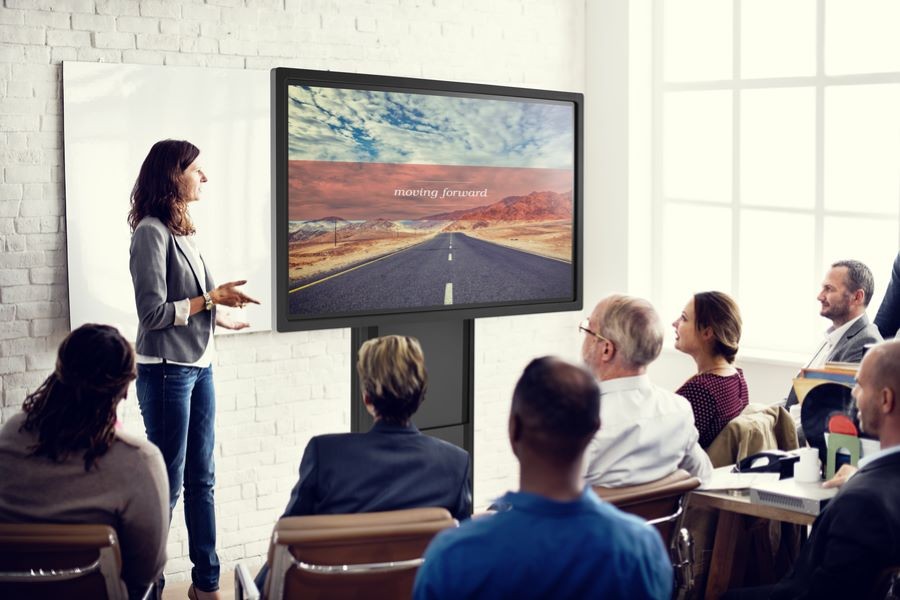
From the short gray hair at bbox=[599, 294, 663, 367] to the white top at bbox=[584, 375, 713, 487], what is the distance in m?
0.07

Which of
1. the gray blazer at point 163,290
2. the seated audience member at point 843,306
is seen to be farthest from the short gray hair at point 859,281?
the gray blazer at point 163,290

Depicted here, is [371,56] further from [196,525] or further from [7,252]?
[196,525]

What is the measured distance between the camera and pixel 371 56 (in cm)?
531

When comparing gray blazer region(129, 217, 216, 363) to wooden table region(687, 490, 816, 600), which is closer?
wooden table region(687, 490, 816, 600)

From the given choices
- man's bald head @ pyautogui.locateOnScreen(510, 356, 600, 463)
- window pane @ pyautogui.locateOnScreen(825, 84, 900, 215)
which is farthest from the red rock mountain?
man's bald head @ pyautogui.locateOnScreen(510, 356, 600, 463)

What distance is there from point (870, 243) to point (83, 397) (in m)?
4.09

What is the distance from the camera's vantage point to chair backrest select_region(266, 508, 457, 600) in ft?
7.87

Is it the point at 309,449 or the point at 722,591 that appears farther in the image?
the point at 722,591

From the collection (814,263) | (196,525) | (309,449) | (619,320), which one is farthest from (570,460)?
(814,263)

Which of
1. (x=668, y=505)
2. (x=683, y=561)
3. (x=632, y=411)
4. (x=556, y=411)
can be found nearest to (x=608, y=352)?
(x=632, y=411)

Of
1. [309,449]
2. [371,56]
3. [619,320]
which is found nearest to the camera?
[309,449]

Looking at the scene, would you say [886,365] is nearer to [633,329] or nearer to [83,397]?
[633,329]

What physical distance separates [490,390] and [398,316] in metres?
1.70

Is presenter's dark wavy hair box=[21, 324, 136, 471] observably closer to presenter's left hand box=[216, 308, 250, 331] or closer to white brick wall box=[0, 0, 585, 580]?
presenter's left hand box=[216, 308, 250, 331]
